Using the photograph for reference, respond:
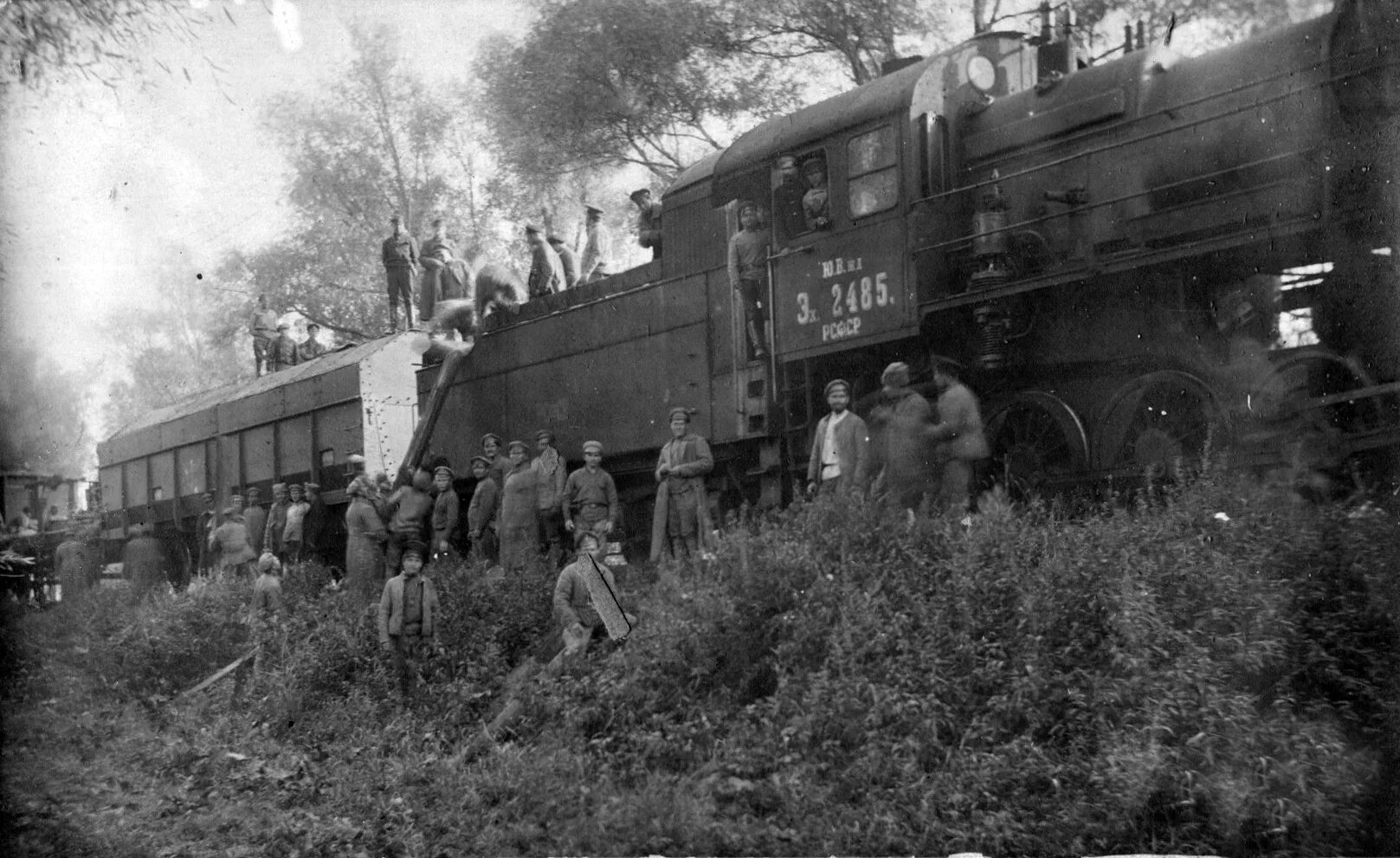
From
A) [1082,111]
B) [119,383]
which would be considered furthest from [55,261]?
[119,383]

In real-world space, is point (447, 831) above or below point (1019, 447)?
below

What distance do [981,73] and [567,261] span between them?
614 cm

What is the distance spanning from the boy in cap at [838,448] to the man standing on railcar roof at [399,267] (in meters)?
7.66

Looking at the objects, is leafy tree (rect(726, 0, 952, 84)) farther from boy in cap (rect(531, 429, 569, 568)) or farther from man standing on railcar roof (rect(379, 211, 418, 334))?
boy in cap (rect(531, 429, 569, 568))

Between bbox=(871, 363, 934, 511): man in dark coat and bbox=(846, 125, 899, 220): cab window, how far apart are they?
59.2 inches

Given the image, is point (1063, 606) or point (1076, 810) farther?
point (1063, 606)

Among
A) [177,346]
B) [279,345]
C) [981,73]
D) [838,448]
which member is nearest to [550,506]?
[838,448]

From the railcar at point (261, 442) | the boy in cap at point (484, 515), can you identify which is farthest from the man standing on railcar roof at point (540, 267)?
the boy in cap at point (484, 515)

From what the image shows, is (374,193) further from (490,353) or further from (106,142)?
(106,142)

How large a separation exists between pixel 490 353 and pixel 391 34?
5193 mm

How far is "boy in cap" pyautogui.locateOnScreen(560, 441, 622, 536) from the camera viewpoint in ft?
36.4

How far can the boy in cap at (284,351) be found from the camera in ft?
61.5

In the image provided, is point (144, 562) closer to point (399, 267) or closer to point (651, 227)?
point (399, 267)

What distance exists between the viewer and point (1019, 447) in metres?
9.40
